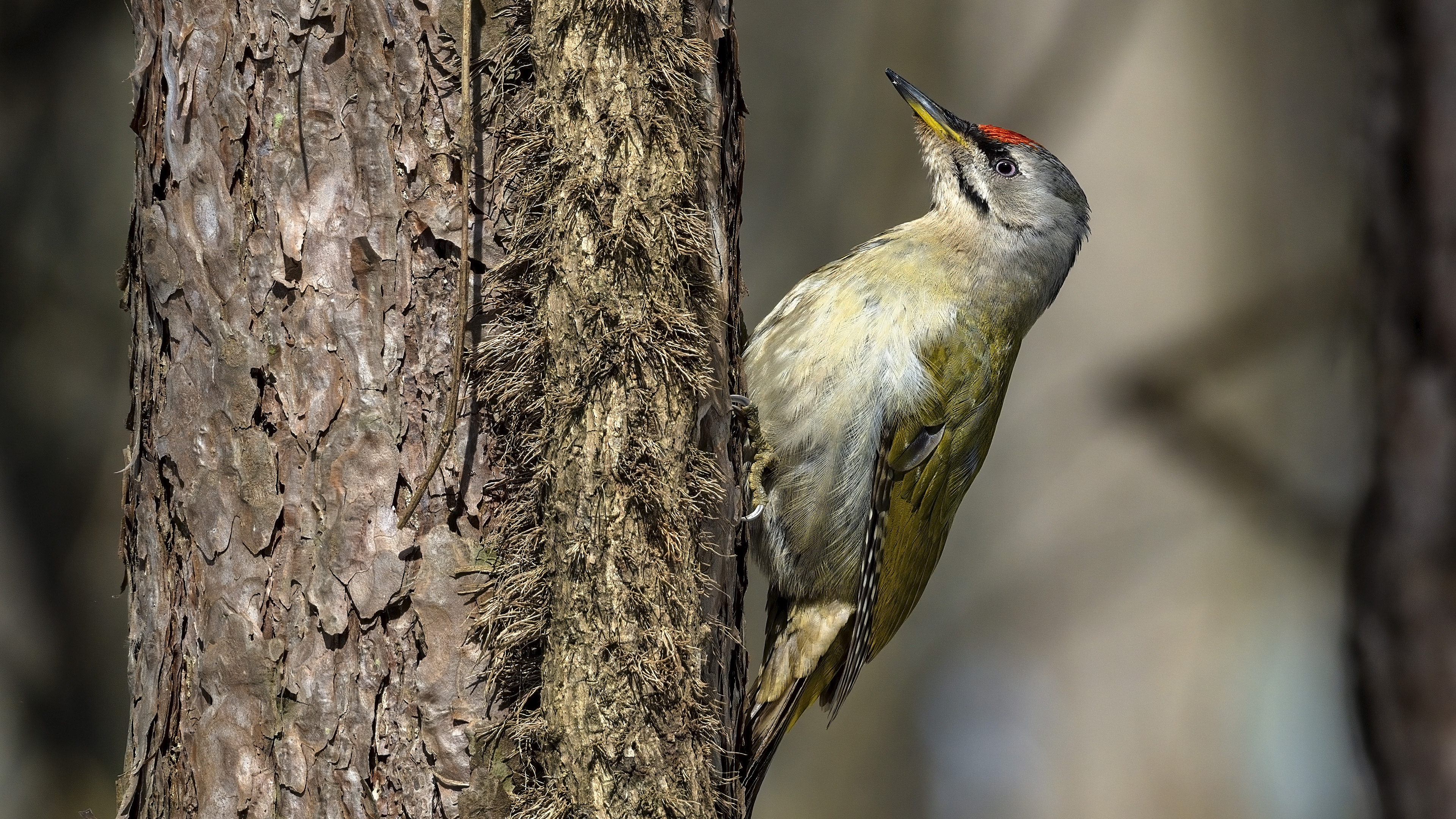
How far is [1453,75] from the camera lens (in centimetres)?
366

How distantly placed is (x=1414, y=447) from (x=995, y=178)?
1610 millimetres

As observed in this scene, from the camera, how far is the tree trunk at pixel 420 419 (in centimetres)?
209

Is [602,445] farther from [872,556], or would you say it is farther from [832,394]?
[872,556]

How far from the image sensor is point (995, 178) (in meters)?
3.98

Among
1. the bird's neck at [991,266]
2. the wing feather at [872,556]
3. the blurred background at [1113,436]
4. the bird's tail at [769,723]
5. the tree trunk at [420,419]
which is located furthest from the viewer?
the blurred background at [1113,436]

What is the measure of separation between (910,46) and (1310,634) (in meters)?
4.91

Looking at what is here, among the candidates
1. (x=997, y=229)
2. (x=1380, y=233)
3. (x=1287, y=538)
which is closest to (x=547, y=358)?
(x=997, y=229)

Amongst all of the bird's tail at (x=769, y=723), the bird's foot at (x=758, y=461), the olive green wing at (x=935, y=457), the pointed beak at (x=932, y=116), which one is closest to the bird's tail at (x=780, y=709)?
the bird's tail at (x=769, y=723)

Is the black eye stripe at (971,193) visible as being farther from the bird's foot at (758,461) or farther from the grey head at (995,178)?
the bird's foot at (758,461)

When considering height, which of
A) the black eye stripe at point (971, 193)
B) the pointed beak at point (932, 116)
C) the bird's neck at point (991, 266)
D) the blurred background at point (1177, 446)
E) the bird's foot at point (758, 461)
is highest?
the pointed beak at point (932, 116)

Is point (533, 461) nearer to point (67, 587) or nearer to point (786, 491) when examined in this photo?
point (786, 491)

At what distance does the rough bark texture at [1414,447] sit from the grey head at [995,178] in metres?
1.03

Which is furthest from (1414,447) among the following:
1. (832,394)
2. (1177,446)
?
(1177,446)

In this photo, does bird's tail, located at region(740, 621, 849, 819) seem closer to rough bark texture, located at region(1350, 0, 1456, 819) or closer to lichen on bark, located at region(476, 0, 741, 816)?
lichen on bark, located at region(476, 0, 741, 816)
